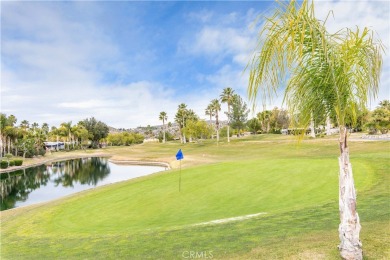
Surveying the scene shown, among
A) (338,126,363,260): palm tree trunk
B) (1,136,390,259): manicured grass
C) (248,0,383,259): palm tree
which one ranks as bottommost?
(1,136,390,259): manicured grass

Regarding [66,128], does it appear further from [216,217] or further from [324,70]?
[324,70]

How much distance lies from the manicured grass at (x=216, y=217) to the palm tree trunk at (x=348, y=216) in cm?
47

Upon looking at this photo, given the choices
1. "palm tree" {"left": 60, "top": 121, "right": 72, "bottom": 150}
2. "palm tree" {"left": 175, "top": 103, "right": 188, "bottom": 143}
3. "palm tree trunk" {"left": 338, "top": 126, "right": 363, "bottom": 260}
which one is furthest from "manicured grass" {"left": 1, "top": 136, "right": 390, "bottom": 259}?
"palm tree" {"left": 60, "top": 121, "right": 72, "bottom": 150}

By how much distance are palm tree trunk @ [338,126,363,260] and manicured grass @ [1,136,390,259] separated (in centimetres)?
47

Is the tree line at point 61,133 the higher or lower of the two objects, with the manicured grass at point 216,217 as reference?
higher

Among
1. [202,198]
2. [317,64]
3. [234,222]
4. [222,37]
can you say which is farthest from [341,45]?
[222,37]

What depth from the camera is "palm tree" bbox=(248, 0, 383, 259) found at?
16.9 ft

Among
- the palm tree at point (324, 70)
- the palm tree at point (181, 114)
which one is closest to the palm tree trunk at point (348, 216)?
the palm tree at point (324, 70)

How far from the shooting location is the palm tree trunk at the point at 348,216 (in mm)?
5355

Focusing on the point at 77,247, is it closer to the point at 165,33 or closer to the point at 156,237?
the point at 156,237

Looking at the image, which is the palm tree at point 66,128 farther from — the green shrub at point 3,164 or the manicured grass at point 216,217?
the manicured grass at point 216,217

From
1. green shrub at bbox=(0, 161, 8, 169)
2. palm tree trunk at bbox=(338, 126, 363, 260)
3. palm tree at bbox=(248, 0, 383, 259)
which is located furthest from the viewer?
green shrub at bbox=(0, 161, 8, 169)

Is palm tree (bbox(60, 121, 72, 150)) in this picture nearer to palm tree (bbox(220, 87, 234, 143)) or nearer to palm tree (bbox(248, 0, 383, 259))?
palm tree (bbox(220, 87, 234, 143))

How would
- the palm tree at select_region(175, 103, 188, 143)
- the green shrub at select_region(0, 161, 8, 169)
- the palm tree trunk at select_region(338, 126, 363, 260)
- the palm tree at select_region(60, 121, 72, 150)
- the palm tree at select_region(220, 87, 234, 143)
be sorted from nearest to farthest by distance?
the palm tree trunk at select_region(338, 126, 363, 260) < the green shrub at select_region(0, 161, 8, 169) < the palm tree at select_region(220, 87, 234, 143) < the palm tree at select_region(175, 103, 188, 143) < the palm tree at select_region(60, 121, 72, 150)
